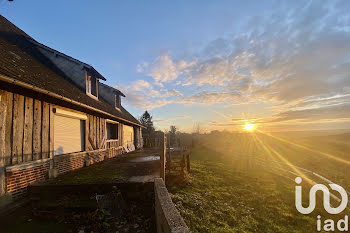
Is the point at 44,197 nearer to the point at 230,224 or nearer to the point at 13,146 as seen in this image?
the point at 13,146

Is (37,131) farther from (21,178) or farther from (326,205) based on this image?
(326,205)

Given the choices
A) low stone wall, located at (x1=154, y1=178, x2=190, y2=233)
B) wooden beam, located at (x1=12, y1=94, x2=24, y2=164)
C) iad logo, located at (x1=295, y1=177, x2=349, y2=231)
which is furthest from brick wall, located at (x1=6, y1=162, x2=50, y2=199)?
iad logo, located at (x1=295, y1=177, x2=349, y2=231)

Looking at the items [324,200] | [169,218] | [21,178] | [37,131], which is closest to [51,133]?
[37,131]

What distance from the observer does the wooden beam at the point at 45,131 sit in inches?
247

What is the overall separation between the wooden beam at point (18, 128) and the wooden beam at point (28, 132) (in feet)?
0.39

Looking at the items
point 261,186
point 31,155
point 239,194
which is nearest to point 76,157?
point 31,155

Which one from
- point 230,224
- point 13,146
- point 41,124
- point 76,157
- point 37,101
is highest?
point 37,101

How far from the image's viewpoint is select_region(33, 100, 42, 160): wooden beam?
19.4 ft

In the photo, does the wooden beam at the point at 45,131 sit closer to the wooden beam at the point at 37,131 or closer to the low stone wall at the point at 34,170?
the wooden beam at the point at 37,131

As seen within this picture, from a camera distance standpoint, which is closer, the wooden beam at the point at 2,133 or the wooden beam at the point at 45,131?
the wooden beam at the point at 2,133

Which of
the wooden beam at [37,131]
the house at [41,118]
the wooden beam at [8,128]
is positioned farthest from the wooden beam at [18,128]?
the wooden beam at [37,131]

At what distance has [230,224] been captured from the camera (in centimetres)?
514

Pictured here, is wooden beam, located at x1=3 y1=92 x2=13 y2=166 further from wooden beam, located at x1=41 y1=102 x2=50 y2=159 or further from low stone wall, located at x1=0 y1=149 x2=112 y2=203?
wooden beam, located at x1=41 y1=102 x2=50 y2=159

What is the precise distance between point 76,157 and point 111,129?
6115 mm
